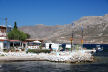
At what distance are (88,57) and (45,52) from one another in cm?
1394

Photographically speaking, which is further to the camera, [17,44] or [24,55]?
[17,44]

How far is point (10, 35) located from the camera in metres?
86.8

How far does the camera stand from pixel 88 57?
149 ft

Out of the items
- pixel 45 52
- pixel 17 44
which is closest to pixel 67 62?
pixel 45 52

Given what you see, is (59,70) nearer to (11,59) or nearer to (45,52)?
(11,59)

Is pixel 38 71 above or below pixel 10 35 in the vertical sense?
below

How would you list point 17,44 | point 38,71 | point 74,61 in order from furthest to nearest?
point 17,44 → point 74,61 → point 38,71

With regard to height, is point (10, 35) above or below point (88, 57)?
above

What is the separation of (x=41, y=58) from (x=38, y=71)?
13577 millimetres

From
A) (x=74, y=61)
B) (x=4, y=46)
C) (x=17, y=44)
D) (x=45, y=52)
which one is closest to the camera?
(x=74, y=61)

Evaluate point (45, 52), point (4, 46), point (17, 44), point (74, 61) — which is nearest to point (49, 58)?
point (74, 61)

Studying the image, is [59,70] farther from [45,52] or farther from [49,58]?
[45,52]

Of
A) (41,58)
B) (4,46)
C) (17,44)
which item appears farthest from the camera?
(17,44)

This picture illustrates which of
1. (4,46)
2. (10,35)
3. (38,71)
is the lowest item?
(38,71)
